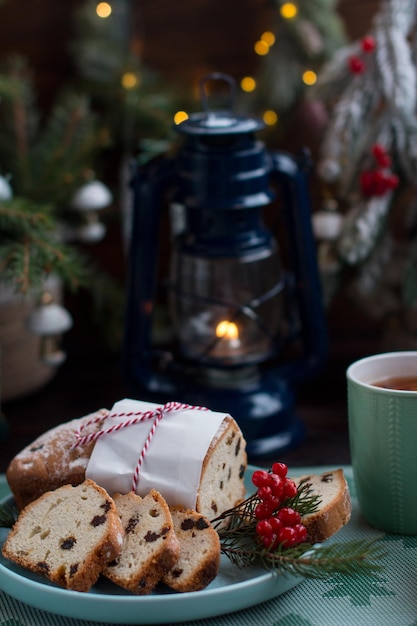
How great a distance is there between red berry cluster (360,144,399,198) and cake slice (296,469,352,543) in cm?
47

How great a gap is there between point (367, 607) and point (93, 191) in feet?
2.36

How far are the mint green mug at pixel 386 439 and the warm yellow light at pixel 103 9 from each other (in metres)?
0.78

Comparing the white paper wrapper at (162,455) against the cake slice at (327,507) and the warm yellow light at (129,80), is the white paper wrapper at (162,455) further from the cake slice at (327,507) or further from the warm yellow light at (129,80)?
the warm yellow light at (129,80)

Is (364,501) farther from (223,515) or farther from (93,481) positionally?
(93,481)

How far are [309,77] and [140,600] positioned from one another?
0.87 meters

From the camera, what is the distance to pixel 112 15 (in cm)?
139

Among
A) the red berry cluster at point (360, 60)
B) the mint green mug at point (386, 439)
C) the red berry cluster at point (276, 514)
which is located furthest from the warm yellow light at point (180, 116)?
the red berry cluster at point (276, 514)

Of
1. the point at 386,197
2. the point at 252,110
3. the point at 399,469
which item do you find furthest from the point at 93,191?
the point at 399,469

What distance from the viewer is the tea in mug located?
89cm

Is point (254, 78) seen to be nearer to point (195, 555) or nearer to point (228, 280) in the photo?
point (228, 280)

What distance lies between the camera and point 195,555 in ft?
2.41

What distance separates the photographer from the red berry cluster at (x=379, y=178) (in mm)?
1165

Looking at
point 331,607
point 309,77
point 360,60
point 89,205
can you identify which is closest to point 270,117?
point 309,77

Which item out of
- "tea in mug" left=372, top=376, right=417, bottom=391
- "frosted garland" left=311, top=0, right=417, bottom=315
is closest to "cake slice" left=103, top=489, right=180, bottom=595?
"tea in mug" left=372, top=376, right=417, bottom=391
